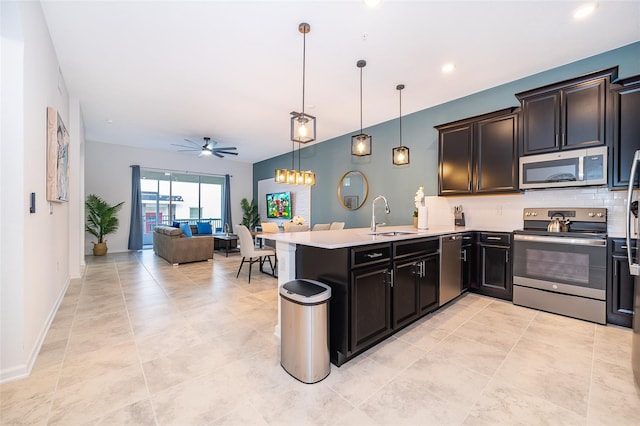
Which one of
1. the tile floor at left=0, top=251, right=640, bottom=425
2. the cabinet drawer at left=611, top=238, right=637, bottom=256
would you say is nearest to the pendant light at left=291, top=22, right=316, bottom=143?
the tile floor at left=0, top=251, right=640, bottom=425

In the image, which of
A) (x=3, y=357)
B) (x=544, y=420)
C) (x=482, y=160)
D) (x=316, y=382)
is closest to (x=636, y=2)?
(x=482, y=160)

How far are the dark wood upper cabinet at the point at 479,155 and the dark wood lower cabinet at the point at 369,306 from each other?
7.57ft

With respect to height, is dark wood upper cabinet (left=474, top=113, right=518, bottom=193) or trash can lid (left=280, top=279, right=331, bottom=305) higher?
dark wood upper cabinet (left=474, top=113, right=518, bottom=193)

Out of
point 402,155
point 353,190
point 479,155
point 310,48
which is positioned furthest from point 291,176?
point 479,155

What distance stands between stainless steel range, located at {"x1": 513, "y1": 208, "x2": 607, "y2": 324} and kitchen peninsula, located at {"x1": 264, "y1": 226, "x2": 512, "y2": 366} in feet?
4.39

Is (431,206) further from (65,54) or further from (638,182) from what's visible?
(65,54)

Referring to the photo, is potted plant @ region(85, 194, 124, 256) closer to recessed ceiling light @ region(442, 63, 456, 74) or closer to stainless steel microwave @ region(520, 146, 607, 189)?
recessed ceiling light @ region(442, 63, 456, 74)

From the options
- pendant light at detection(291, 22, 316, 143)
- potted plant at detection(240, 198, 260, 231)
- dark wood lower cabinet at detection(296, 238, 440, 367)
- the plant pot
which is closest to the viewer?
dark wood lower cabinet at detection(296, 238, 440, 367)

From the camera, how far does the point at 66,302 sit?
3.30 meters

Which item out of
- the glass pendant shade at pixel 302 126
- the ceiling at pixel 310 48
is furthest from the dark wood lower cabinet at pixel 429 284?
the ceiling at pixel 310 48

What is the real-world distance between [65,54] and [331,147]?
472 cm

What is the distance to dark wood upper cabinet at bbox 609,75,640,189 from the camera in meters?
2.57

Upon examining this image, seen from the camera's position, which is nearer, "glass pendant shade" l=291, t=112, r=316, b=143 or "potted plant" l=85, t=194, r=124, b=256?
"glass pendant shade" l=291, t=112, r=316, b=143

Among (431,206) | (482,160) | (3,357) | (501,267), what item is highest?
(482,160)
